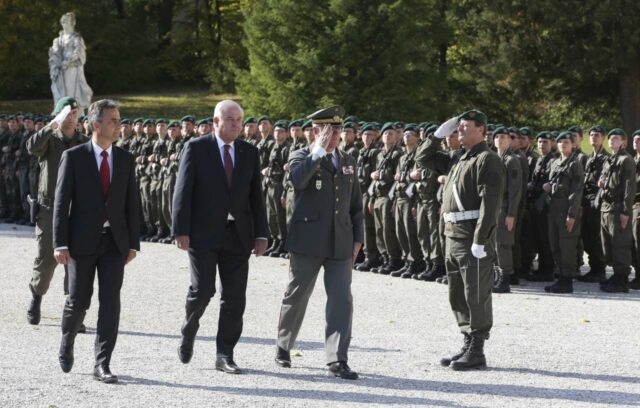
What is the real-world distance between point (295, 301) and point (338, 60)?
1008 inches

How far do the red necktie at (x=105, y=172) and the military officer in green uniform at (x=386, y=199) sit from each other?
745 centimetres

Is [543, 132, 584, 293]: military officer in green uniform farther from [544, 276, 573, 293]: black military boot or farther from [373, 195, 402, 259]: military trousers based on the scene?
[373, 195, 402, 259]: military trousers

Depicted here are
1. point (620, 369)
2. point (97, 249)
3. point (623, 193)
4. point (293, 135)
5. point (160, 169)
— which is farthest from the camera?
point (160, 169)

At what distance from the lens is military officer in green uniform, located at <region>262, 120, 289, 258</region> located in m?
17.3

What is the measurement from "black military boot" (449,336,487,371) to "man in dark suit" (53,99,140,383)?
2636 millimetres

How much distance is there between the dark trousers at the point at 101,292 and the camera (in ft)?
27.0

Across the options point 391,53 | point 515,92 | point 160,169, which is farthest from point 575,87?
point 160,169

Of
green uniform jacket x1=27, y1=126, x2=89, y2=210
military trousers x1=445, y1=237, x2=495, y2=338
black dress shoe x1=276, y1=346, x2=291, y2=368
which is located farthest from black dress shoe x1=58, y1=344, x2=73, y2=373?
military trousers x1=445, y1=237, x2=495, y2=338

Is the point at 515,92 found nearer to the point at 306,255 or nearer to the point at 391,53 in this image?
the point at 391,53

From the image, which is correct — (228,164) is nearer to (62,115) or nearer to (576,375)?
(62,115)

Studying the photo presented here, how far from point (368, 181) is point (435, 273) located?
201 centimetres

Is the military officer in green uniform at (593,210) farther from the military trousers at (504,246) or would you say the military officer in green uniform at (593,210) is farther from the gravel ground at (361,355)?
the military trousers at (504,246)

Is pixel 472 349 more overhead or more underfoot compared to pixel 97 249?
more underfoot

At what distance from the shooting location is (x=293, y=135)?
17.2 m
